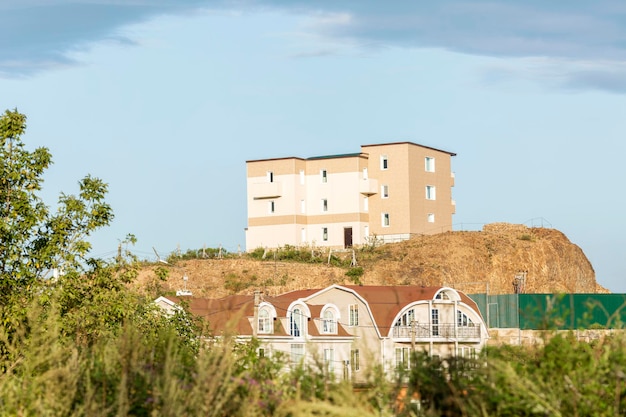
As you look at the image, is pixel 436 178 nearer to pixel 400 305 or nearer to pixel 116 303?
pixel 400 305

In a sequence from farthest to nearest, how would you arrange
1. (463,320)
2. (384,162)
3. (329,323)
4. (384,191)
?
(384,162) < (384,191) < (463,320) < (329,323)

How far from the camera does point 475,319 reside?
4625cm

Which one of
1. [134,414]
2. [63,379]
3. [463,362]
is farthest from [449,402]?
[63,379]

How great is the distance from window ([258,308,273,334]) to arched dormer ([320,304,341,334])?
2.59 meters

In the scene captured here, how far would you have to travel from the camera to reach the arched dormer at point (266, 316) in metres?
41.2

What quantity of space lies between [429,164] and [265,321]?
1261 inches

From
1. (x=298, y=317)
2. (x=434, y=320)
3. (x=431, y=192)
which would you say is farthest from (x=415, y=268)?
(x=298, y=317)

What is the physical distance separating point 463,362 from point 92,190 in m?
14.1

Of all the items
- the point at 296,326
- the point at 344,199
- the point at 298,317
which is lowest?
the point at 296,326

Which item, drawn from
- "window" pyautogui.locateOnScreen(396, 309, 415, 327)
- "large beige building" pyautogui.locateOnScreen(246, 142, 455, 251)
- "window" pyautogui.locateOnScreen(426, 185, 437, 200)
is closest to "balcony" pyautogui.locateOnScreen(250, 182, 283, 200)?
"large beige building" pyautogui.locateOnScreen(246, 142, 455, 251)

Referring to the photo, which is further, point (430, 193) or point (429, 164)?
point (429, 164)

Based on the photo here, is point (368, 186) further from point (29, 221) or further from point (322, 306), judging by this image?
point (29, 221)

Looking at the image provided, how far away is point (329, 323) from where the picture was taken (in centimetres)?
4331

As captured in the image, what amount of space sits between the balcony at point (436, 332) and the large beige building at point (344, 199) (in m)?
20.6
